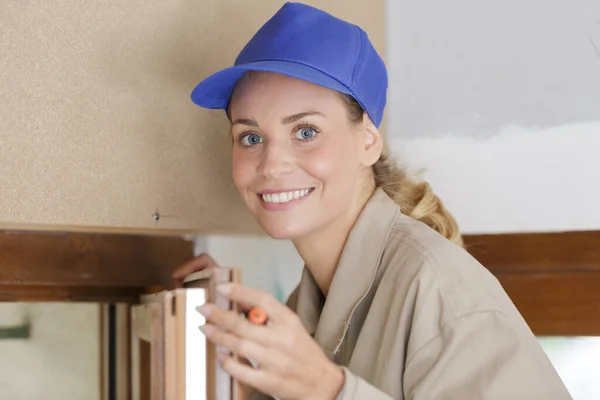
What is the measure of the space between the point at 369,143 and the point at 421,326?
35 centimetres

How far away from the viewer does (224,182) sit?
1.37 meters

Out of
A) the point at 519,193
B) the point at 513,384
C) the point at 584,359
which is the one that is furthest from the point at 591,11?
the point at 513,384

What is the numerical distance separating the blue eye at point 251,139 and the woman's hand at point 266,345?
0.38 m

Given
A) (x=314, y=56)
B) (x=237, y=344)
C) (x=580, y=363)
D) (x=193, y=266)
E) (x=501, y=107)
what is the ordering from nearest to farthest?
(x=237, y=344) → (x=314, y=56) → (x=193, y=266) → (x=580, y=363) → (x=501, y=107)

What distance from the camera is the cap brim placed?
104 cm

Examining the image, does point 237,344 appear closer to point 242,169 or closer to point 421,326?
point 421,326

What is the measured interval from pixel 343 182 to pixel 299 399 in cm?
38

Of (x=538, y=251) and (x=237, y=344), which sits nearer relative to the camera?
→ (x=237, y=344)

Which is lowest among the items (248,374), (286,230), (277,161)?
(248,374)

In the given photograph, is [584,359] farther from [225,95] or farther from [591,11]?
[225,95]

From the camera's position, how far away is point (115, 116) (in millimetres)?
1150

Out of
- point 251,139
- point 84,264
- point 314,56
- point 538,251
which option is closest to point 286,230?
point 251,139

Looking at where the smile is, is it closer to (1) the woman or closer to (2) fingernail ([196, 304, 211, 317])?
(1) the woman

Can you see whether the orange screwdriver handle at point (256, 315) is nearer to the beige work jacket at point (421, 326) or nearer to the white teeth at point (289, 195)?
the beige work jacket at point (421, 326)
